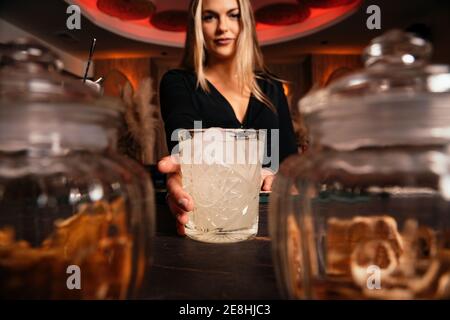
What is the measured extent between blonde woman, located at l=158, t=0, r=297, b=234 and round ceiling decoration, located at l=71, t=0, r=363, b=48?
10.2 feet

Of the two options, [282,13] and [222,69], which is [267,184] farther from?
[282,13]

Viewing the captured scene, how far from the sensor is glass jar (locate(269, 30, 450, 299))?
0.26 metres

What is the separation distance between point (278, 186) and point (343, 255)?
9cm

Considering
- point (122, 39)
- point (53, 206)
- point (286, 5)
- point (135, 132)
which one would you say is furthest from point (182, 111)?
point (122, 39)

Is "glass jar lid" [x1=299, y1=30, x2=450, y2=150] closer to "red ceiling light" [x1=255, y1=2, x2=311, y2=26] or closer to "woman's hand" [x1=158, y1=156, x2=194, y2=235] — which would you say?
"woman's hand" [x1=158, y1=156, x2=194, y2=235]

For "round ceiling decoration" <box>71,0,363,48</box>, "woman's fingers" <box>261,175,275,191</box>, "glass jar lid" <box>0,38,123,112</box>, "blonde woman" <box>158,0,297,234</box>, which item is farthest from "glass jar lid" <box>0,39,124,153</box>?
"round ceiling decoration" <box>71,0,363,48</box>

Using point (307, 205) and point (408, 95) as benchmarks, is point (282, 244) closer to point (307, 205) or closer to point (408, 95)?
point (307, 205)

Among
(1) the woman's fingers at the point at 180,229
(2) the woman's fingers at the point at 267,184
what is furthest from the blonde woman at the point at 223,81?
(1) the woman's fingers at the point at 180,229

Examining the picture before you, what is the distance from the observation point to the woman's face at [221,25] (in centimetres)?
146

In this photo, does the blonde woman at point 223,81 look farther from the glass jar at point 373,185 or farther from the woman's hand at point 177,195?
the glass jar at point 373,185

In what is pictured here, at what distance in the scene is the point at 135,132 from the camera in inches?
181

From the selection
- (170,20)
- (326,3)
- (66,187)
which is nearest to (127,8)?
(170,20)

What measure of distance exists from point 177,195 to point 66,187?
0.92 feet

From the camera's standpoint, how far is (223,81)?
66.4 inches
